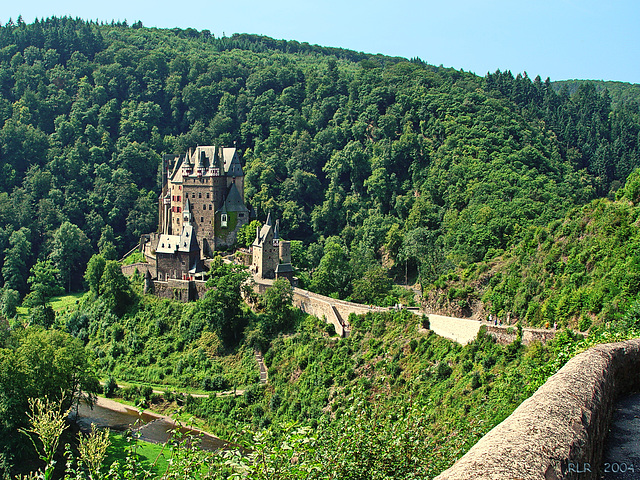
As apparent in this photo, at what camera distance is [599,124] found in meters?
122

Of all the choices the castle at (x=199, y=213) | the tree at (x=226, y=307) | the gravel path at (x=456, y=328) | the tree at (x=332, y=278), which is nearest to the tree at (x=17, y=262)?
the castle at (x=199, y=213)

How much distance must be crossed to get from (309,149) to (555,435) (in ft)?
313

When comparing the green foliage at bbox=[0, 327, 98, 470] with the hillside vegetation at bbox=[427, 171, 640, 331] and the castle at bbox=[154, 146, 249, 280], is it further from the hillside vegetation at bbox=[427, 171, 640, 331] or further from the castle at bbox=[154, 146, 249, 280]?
the hillside vegetation at bbox=[427, 171, 640, 331]

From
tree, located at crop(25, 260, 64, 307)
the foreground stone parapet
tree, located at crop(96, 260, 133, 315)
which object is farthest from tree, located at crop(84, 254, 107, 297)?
the foreground stone parapet

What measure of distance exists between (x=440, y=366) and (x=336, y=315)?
15.5 meters

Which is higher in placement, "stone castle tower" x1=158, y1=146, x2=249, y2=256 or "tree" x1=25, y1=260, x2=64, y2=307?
"stone castle tower" x1=158, y1=146, x2=249, y2=256

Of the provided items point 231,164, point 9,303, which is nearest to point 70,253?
point 9,303

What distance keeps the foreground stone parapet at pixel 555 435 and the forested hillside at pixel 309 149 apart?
1832 inches

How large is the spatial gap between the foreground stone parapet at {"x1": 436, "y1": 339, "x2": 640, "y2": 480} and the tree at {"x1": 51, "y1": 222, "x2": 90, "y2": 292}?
3157 inches

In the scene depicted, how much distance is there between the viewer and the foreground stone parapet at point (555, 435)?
9.20 meters

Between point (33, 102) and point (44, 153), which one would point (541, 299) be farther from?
point (33, 102)

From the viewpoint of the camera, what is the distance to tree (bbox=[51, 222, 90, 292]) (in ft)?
283

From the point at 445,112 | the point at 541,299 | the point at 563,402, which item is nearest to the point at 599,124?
the point at 445,112

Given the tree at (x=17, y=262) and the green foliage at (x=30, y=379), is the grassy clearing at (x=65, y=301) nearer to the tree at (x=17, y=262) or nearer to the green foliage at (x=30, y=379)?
the tree at (x=17, y=262)
